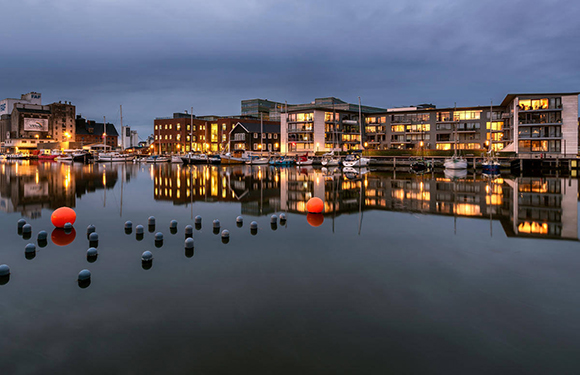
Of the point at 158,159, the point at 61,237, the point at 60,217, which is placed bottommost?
the point at 61,237

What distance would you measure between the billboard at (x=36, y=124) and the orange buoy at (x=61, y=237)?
16653 centimetres

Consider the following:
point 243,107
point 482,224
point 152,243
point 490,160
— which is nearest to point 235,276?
point 152,243

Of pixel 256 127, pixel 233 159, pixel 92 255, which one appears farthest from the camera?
pixel 256 127

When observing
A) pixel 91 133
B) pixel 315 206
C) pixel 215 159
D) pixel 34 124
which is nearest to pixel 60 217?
pixel 315 206

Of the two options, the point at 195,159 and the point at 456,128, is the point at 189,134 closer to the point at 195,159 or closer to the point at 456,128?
the point at 195,159

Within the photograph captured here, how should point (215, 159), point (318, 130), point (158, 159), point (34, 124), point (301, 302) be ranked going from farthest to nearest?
point (34, 124), point (158, 159), point (318, 130), point (215, 159), point (301, 302)

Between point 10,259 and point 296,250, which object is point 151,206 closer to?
point 10,259

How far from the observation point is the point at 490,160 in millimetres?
70312

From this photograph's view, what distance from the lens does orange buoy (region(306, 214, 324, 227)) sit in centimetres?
1992

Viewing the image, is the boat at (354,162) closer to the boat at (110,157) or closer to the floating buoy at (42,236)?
the floating buoy at (42,236)

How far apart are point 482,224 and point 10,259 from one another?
20.5 m

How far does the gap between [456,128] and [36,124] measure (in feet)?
509

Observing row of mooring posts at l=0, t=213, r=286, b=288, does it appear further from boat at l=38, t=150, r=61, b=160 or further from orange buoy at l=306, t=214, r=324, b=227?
boat at l=38, t=150, r=61, b=160

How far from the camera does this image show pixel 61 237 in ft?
53.5
